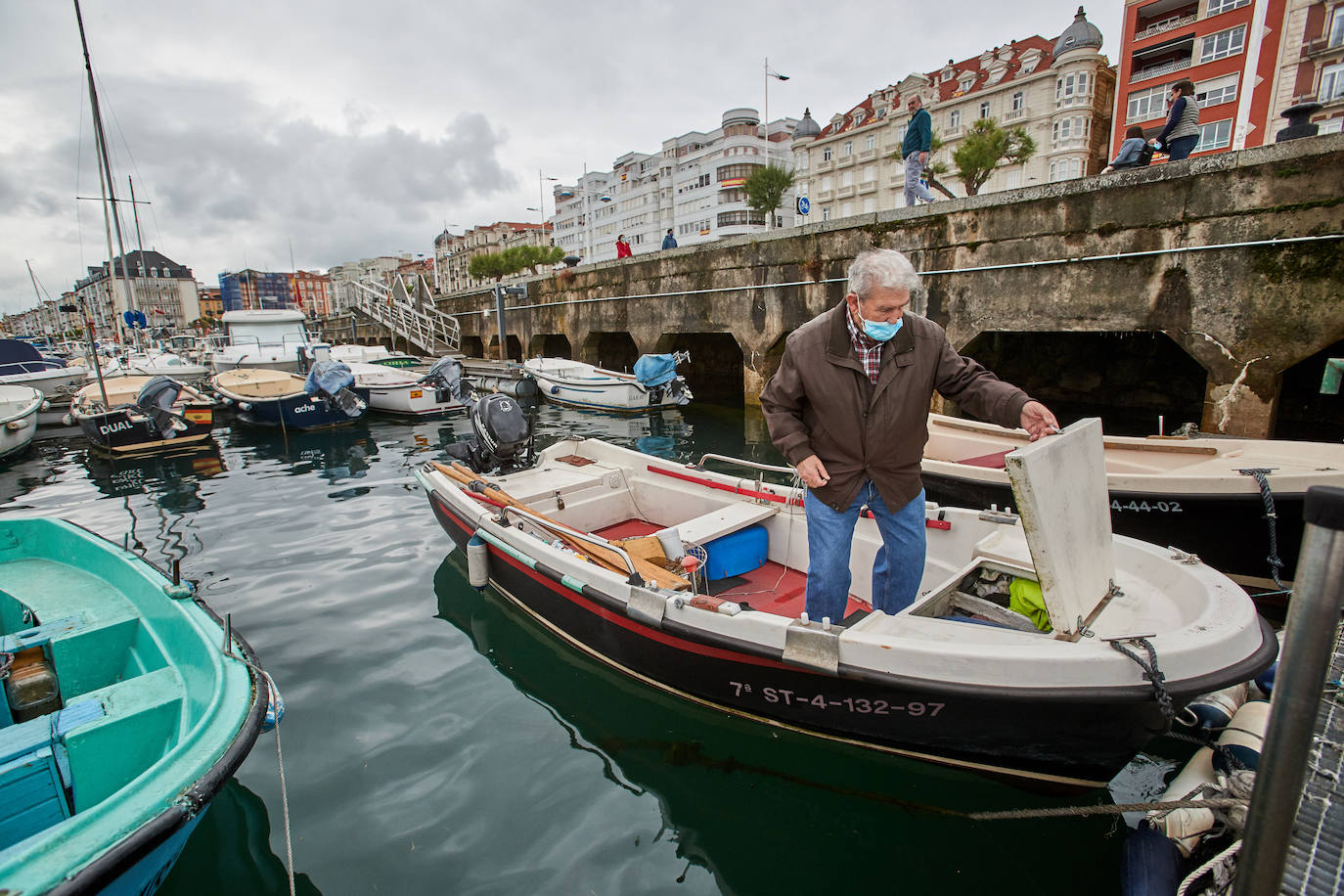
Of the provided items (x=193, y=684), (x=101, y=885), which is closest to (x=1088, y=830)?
(x=101, y=885)

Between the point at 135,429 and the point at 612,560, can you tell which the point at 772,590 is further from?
the point at 135,429

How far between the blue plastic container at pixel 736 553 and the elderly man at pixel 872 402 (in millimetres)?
1467

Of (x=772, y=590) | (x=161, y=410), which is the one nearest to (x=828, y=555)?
(x=772, y=590)

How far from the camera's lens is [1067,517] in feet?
8.29

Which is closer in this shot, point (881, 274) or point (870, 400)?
point (881, 274)

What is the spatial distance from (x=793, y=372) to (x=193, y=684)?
10.3ft

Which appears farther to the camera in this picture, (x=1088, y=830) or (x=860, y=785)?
(x=860, y=785)

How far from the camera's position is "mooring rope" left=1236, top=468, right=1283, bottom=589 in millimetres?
4230

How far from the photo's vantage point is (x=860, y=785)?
3172mm

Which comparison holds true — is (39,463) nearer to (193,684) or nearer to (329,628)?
(329,628)

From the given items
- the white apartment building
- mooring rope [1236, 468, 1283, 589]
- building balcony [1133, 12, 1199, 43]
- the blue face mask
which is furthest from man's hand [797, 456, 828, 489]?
the white apartment building

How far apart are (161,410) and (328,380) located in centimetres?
300

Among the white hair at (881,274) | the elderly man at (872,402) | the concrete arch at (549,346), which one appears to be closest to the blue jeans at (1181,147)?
the elderly man at (872,402)

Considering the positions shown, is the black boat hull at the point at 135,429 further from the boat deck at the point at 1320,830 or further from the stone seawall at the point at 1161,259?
the boat deck at the point at 1320,830
